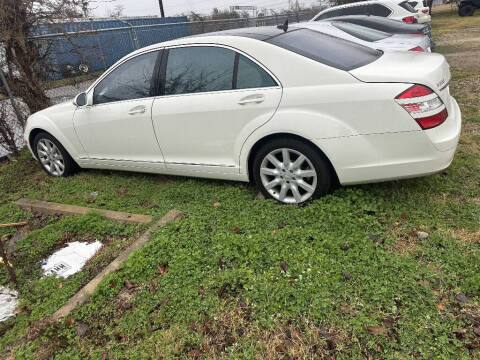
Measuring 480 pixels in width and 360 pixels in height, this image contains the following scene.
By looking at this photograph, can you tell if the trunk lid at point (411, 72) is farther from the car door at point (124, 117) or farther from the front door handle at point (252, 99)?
the car door at point (124, 117)

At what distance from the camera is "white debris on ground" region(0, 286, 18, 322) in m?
2.71

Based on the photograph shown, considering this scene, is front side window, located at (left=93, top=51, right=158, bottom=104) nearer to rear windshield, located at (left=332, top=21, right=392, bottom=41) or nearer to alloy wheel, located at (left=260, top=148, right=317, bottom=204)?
alloy wheel, located at (left=260, top=148, right=317, bottom=204)

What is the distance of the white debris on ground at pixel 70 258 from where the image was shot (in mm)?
3139

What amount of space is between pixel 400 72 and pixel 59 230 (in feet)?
11.5

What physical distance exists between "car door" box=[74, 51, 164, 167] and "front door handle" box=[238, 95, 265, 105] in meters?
1.13

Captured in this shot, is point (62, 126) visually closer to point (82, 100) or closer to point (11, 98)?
point (82, 100)

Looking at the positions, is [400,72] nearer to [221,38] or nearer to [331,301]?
[221,38]

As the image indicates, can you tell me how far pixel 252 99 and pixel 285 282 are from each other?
1.64m

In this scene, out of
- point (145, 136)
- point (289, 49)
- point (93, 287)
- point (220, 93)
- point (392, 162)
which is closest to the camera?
point (93, 287)

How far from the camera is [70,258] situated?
10.8 feet

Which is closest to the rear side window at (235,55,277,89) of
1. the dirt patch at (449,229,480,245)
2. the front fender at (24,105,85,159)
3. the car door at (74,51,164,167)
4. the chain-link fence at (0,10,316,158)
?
the car door at (74,51,164,167)

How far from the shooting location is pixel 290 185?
342 centimetres

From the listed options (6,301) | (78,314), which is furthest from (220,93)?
(6,301)

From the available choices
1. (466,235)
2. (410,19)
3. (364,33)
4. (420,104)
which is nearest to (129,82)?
(420,104)
